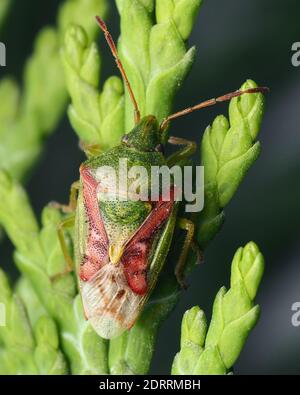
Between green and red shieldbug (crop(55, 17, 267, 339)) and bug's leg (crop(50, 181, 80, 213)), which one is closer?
green and red shieldbug (crop(55, 17, 267, 339))

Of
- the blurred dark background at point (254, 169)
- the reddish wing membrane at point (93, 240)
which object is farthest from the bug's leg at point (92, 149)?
the blurred dark background at point (254, 169)

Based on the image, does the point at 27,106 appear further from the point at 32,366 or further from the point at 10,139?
the point at 32,366

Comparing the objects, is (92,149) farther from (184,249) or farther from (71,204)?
(184,249)

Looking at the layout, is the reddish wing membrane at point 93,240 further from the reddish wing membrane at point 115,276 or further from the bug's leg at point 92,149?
the bug's leg at point 92,149

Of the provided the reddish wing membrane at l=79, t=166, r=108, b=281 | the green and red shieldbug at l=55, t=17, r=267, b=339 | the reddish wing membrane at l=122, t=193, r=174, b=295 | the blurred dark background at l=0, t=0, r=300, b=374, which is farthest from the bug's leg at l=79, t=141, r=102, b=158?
→ the blurred dark background at l=0, t=0, r=300, b=374

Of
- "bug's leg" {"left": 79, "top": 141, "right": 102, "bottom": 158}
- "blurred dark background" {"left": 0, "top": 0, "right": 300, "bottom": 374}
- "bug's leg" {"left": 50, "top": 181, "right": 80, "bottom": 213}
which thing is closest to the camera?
"bug's leg" {"left": 79, "top": 141, "right": 102, "bottom": 158}

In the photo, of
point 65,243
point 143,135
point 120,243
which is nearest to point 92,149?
point 143,135

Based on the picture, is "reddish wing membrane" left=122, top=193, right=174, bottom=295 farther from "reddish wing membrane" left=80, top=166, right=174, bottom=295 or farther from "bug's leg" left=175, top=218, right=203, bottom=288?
"bug's leg" left=175, top=218, right=203, bottom=288
